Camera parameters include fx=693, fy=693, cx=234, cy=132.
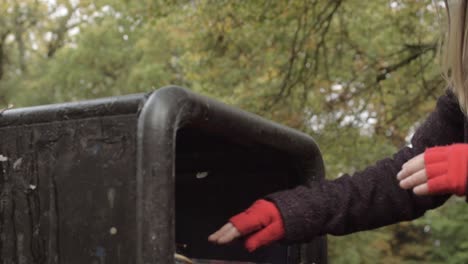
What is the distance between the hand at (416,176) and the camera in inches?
43.1

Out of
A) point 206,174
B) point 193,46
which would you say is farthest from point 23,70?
point 206,174

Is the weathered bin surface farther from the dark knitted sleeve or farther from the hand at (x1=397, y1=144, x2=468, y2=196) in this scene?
the hand at (x1=397, y1=144, x2=468, y2=196)

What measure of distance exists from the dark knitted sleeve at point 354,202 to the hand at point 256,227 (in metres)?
0.02

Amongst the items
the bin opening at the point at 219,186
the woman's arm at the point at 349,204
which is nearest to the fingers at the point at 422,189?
the woman's arm at the point at 349,204

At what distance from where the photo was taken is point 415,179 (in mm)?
1115

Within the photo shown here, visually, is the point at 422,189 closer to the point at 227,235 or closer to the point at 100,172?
the point at 227,235

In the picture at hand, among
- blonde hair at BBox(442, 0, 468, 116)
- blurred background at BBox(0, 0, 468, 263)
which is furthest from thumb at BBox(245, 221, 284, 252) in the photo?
blurred background at BBox(0, 0, 468, 263)

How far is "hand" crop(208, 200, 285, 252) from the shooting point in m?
1.17

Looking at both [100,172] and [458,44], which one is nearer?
[100,172]

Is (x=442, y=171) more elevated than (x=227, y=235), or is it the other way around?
(x=442, y=171)

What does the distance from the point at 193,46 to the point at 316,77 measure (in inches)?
51.8

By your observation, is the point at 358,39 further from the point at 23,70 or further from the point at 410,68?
the point at 23,70

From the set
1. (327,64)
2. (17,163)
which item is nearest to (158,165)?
(17,163)

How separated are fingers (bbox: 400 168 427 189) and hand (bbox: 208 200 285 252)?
0.22 meters
